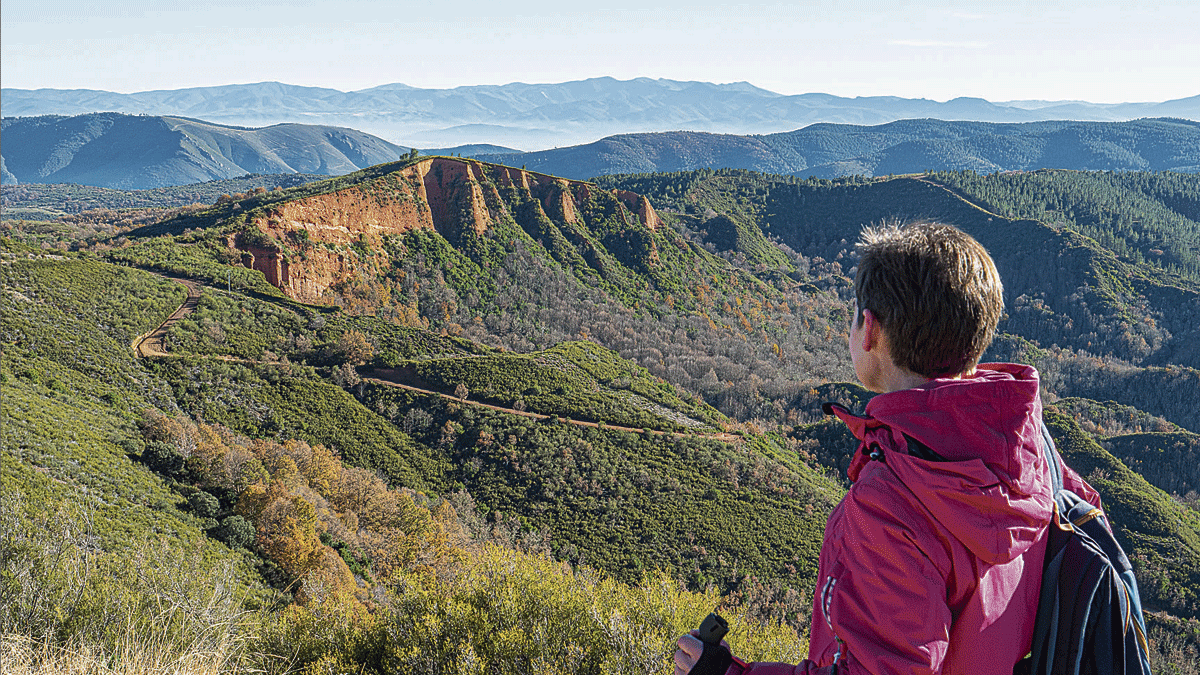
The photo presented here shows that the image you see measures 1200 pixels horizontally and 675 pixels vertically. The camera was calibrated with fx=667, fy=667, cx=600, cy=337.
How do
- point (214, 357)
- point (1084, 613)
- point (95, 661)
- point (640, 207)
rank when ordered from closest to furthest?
point (1084, 613) < point (95, 661) < point (214, 357) < point (640, 207)

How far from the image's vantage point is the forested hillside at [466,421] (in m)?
8.58

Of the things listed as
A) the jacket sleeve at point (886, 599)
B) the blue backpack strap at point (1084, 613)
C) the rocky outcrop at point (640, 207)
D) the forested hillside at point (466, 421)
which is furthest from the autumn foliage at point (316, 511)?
the rocky outcrop at point (640, 207)

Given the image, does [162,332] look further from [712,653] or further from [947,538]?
[947,538]

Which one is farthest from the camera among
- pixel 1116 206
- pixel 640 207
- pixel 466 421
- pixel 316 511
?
pixel 1116 206

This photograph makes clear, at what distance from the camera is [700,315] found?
57250 millimetres

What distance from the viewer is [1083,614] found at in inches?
71.6

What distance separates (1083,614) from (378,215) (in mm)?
47339

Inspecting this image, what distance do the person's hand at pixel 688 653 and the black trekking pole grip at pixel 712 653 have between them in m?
0.01

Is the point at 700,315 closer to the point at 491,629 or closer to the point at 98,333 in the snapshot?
the point at 98,333

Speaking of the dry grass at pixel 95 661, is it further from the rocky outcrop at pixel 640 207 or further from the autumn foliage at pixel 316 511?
→ the rocky outcrop at pixel 640 207

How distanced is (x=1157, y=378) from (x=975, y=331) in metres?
75.9

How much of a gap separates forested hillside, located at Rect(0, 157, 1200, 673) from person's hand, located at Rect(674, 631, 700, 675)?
12.8ft

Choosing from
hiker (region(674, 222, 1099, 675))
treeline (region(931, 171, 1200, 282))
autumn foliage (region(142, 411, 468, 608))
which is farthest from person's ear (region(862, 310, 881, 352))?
treeline (region(931, 171, 1200, 282))

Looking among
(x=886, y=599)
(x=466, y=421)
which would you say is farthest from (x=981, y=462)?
(x=466, y=421)
